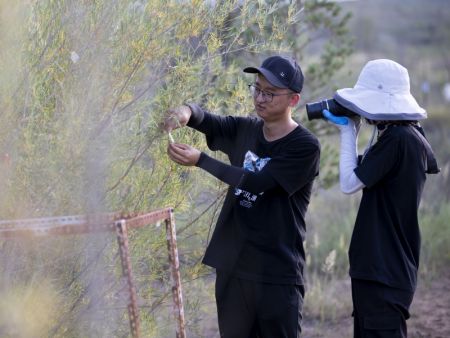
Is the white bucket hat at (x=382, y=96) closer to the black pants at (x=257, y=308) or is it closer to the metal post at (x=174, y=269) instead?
the black pants at (x=257, y=308)

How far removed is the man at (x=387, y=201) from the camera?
3361 mm

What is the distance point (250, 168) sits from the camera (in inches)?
143

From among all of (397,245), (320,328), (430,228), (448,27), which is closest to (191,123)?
(397,245)

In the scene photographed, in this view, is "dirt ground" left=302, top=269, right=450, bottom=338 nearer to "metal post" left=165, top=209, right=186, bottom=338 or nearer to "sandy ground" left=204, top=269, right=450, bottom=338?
"sandy ground" left=204, top=269, right=450, bottom=338

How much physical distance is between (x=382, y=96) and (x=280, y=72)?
509mm

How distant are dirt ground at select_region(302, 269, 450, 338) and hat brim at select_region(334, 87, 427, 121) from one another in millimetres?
2834

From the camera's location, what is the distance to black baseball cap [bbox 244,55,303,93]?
363 cm

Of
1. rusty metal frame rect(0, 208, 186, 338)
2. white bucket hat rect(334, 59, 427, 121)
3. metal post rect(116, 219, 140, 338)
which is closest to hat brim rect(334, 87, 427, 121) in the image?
white bucket hat rect(334, 59, 427, 121)

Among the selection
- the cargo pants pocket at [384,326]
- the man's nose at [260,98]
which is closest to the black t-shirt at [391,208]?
the cargo pants pocket at [384,326]

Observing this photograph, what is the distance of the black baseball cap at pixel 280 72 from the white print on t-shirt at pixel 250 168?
1.17 feet

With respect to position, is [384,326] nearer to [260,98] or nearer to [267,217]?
[267,217]

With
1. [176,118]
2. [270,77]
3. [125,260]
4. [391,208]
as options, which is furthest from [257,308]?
[125,260]

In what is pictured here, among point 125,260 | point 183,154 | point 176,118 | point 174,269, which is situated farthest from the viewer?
point 176,118

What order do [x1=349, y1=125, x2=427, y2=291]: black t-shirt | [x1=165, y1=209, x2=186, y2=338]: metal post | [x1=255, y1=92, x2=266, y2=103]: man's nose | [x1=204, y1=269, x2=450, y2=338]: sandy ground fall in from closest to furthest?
[x1=165, y1=209, x2=186, y2=338]: metal post → [x1=349, y1=125, x2=427, y2=291]: black t-shirt → [x1=255, y1=92, x2=266, y2=103]: man's nose → [x1=204, y1=269, x2=450, y2=338]: sandy ground
